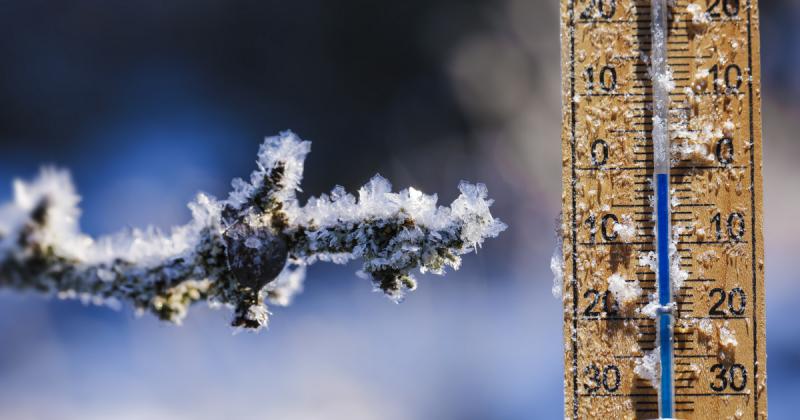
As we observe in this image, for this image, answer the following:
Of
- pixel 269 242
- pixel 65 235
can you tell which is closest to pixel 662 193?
pixel 269 242

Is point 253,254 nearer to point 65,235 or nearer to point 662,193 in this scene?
point 65,235

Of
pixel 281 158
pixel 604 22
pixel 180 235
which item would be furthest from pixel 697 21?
pixel 180 235

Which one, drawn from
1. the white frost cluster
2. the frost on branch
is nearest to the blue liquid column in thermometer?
the frost on branch

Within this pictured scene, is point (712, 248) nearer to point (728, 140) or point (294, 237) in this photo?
point (728, 140)

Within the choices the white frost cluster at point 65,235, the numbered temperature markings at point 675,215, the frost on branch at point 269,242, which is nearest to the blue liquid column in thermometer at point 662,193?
the numbered temperature markings at point 675,215

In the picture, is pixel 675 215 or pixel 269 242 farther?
pixel 675 215

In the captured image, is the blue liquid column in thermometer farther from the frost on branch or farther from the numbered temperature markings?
the frost on branch
